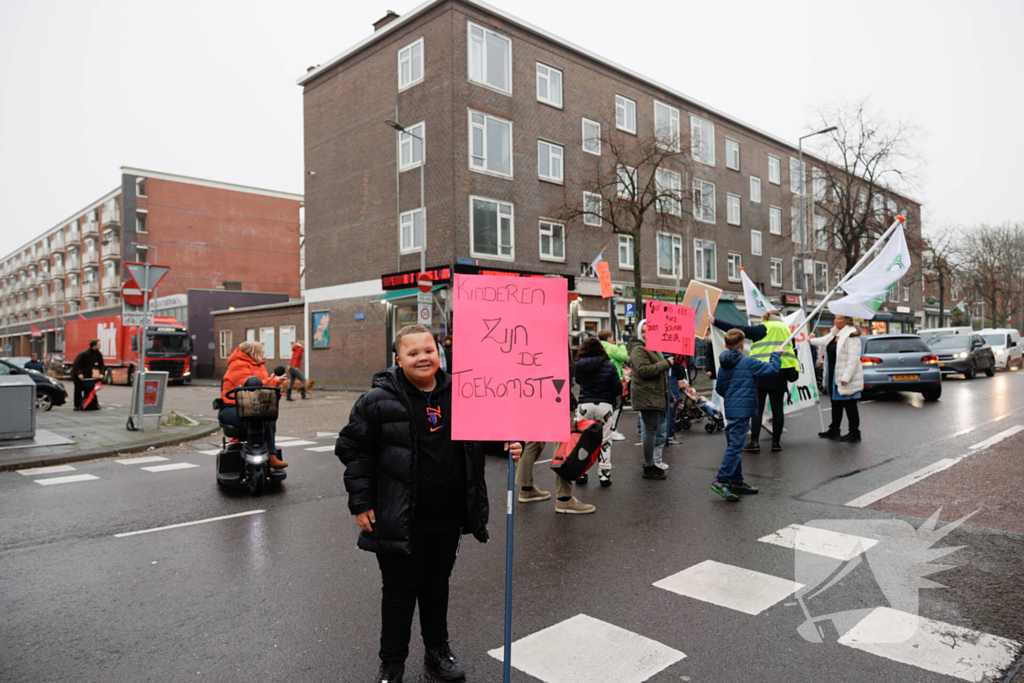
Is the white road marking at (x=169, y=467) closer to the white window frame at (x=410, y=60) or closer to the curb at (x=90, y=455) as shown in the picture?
the curb at (x=90, y=455)

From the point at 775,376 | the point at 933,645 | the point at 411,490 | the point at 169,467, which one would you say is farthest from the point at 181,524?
the point at 775,376

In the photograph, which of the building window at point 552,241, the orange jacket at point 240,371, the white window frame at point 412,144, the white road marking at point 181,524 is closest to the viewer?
the white road marking at point 181,524

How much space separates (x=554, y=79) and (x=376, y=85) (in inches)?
298

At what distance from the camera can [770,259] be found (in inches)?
1681

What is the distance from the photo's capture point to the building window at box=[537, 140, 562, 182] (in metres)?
27.8

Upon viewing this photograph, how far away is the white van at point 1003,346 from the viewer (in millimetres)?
27281

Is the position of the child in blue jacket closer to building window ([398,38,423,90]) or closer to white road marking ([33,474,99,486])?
white road marking ([33,474,99,486])

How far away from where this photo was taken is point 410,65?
2670 centimetres

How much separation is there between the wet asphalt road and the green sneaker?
0.12 m

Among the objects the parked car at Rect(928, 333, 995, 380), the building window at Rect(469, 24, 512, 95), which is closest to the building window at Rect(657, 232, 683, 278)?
the building window at Rect(469, 24, 512, 95)

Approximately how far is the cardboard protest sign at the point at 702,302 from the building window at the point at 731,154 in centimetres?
3131

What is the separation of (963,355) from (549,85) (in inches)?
733

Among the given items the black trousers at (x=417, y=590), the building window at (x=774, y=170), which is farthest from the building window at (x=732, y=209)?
the black trousers at (x=417, y=590)

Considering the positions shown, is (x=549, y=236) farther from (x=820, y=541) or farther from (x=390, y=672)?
(x=390, y=672)
